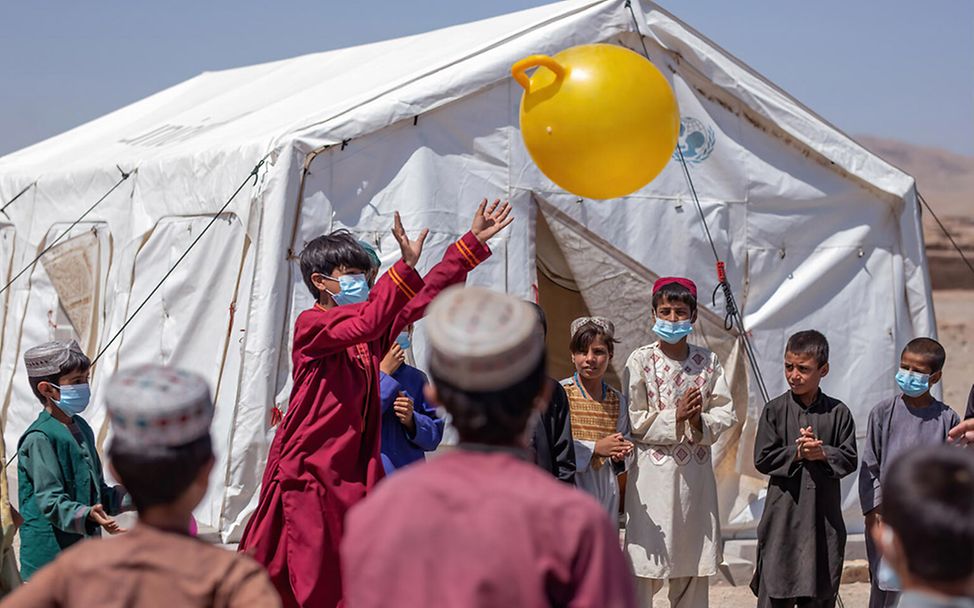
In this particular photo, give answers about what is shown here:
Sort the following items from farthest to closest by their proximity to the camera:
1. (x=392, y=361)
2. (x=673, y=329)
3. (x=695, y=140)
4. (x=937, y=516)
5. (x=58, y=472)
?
(x=695, y=140) → (x=673, y=329) → (x=392, y=361) → (x=58, y=472) → (x=937, y=516)

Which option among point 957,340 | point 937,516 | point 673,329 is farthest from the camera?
point 957,340

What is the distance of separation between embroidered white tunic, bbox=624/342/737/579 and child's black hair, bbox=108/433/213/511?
3.58 meters

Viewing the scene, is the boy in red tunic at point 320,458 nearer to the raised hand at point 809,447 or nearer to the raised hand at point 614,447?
the raised hand at point 614,447

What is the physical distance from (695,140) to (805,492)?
2.60 metres

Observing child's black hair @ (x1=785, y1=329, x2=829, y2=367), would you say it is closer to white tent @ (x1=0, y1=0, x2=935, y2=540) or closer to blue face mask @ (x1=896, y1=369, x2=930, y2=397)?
blue face mask @ (x1=896, y1=369, x2=930, y2=397)

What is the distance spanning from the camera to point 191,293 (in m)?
7.03

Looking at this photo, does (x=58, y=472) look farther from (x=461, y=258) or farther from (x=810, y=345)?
(x=810, y=345)

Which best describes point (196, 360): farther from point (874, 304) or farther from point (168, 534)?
point (168, 534)

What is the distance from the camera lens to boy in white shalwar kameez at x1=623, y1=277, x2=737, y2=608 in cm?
551

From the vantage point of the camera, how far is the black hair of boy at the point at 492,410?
2.05 metres

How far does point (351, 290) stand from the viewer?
436 cm

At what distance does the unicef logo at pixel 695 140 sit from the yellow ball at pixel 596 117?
8.20 ft

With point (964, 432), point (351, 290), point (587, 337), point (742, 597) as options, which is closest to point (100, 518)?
point (351, 290)

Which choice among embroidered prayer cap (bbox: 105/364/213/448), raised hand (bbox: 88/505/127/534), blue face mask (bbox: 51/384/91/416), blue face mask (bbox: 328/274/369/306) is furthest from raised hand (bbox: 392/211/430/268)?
embroidered prayer cap (bbox: 105/364/213/448)
